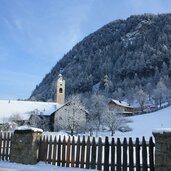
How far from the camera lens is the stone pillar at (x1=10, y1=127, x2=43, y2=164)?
14.9 meters

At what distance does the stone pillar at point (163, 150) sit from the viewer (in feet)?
36.6

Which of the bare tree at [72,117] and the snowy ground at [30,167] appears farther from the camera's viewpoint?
the bare tree at [72,117]

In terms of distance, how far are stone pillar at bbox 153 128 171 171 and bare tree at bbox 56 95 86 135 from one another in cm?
5497

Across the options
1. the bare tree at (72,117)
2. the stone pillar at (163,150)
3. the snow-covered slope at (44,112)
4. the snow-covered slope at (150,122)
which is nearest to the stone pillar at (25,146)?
the stone pillar at (163,150)

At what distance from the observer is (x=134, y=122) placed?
78875 millimetres

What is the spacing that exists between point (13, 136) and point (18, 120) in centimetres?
5903

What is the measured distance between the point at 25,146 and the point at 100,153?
377 centimetres

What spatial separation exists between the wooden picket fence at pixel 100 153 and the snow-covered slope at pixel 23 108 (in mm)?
64384

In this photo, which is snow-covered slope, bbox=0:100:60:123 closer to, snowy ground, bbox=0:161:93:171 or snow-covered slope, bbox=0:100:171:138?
snow-covered slope, bbox=0:100:171:138

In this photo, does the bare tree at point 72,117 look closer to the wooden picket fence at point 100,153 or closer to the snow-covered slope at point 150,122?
the snow-covered slope at point 150,122

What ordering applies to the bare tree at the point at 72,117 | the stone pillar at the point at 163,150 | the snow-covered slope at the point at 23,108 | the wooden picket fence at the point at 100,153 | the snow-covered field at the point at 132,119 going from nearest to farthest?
the stone pillar at the point at 163,150 → the wooden picket fence at the point at 100,153 → the bare tree at the point at 72,117 → the snow-covered field at the point at 132,119 → the snow-covered slope at the point at 23,108

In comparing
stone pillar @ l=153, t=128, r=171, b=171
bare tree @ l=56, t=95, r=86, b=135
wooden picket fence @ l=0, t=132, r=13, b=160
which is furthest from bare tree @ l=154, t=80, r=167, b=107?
stone pillar @ l=153, t=128, r=171, b=171

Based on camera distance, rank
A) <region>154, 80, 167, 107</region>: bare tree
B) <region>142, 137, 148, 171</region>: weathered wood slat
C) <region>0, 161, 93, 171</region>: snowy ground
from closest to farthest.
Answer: <region>142, 137, 148, 171</region>: weathered wood slat, <region>0, 161, 93, 171</region>: snowy ground, <region>154, 80, 167, 107</region>: bare tree

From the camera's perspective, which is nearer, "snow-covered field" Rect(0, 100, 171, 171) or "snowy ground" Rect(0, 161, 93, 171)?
"snowy ground" Rect(0, 161, 93, 171)
